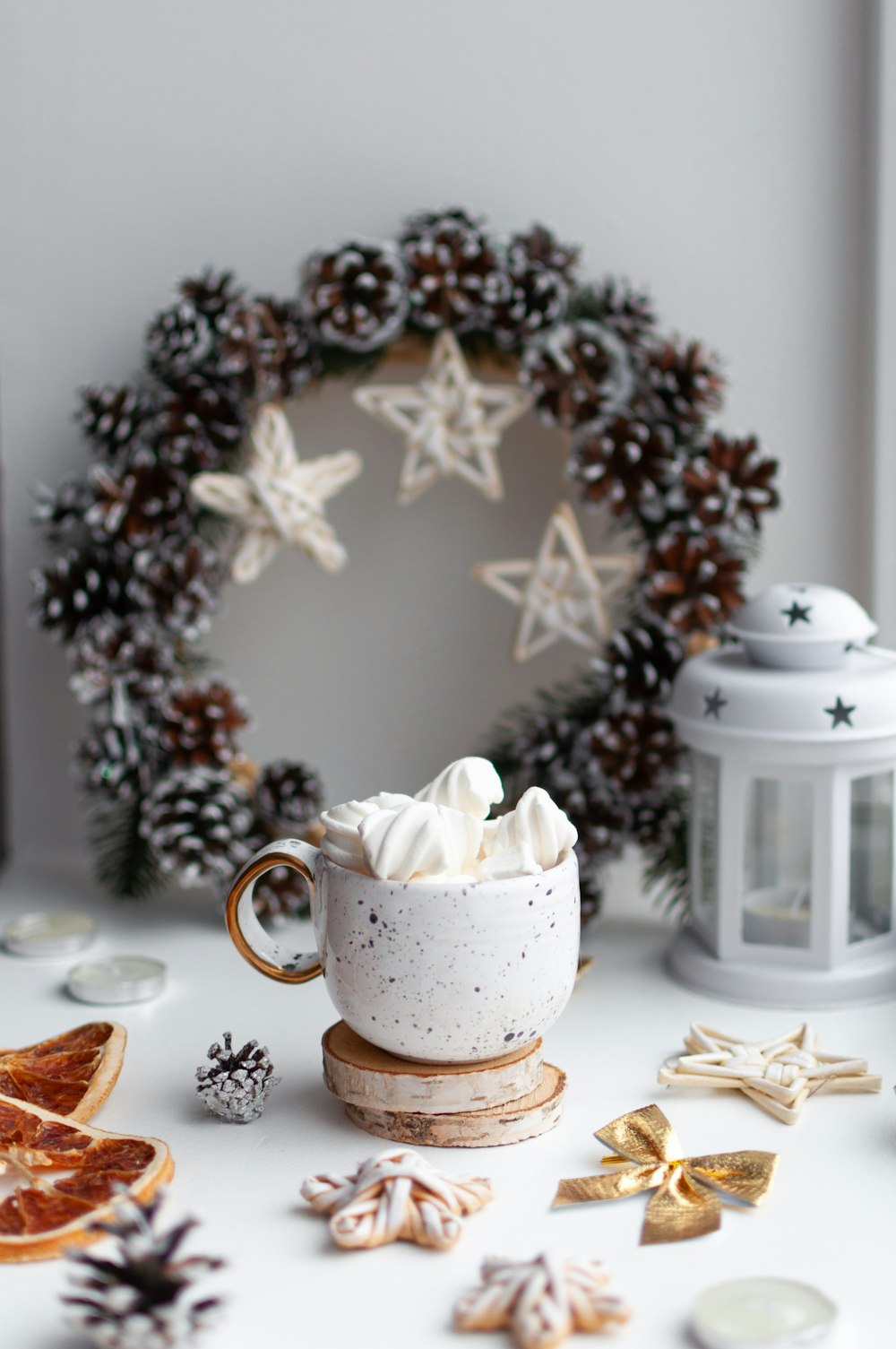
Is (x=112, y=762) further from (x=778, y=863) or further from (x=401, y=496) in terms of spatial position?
(x=778, y=863)

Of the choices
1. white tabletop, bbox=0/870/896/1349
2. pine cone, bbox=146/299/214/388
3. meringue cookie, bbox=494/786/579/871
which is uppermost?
pine cone, bbox=146/299/214/388

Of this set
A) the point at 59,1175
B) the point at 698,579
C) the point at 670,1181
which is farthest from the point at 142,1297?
the point at 698,579

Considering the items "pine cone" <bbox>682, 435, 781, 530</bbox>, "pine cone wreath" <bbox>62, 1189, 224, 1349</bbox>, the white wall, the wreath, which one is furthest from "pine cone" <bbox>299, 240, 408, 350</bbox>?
"pine cone wreath" <bbox>62, 1189, 224, 1349</bbox>

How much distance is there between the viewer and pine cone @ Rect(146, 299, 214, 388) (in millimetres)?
1043

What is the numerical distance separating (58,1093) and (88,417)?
55cm

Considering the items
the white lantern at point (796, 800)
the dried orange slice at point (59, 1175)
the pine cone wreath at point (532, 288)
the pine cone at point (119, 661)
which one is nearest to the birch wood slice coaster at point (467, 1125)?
the dried orange slice at point (59, 1175)

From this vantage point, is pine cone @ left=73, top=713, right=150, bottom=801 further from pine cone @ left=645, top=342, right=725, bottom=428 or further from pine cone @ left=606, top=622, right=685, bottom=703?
pine cone @ left=645, top=342, right=725, bottom=428

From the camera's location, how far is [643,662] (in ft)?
3.34

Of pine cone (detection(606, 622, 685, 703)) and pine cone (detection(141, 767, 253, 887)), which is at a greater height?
pine cone (detection(606, 622, 685, 703))

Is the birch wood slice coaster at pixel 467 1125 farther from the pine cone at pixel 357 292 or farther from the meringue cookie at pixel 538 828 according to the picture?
the pine cone at pixel 357 292

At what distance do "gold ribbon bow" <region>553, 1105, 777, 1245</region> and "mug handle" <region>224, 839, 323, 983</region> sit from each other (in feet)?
0.58

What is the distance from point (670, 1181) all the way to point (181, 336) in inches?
27.5

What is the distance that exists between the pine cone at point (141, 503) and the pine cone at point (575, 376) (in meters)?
0.28

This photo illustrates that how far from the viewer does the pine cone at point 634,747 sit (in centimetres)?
101
